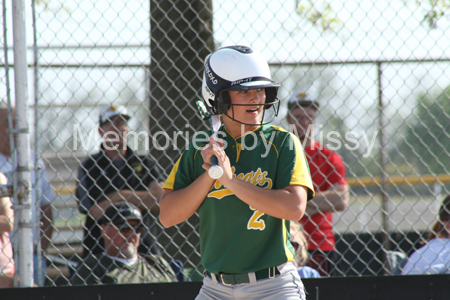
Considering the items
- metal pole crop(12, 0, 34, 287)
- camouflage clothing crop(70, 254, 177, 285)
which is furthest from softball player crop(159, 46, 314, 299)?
camouflage clothing crop(70, 254, 177, 285)

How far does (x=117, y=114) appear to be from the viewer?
12.7 ft

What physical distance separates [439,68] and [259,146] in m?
2.56

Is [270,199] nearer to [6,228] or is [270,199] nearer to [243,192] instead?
[243,192]

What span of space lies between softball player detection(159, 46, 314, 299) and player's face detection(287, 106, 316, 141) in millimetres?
1878

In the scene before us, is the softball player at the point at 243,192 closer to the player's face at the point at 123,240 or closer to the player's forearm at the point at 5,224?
the player's face at the point at 123,240

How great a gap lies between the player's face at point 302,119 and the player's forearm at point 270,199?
82.3 inches

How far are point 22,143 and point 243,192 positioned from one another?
185 centimetres

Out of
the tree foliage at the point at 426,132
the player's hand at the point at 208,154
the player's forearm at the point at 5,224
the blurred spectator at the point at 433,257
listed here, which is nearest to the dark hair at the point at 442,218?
the blurred spectator at the point at 433,257

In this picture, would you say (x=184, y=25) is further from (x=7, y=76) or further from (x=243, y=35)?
(x=7, y=76)

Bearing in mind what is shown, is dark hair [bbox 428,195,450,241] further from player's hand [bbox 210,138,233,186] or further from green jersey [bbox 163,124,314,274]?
player's hand [bbox 210,138,233,186]

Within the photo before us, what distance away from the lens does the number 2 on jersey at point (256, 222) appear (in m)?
1.97

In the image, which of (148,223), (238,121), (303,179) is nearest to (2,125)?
(148,223)

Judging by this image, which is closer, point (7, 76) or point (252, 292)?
point (252, 292)

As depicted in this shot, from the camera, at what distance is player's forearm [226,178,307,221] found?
6.09 feet
